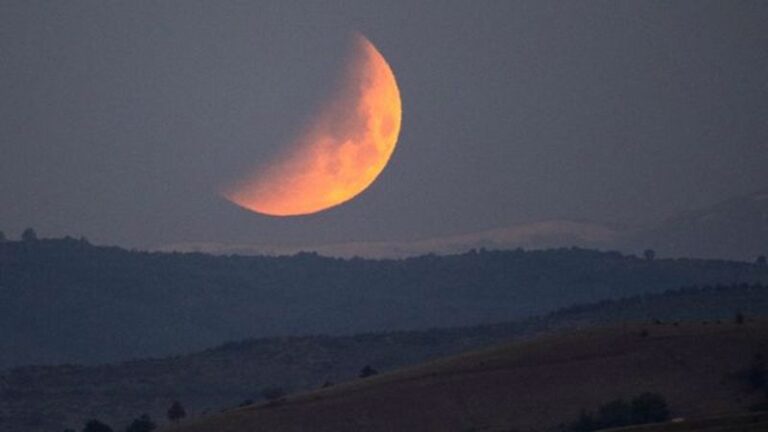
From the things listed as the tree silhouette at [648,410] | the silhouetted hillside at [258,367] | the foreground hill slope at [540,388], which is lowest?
the tree silhouette at [648,410]

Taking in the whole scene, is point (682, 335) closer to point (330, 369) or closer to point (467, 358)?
point (467, 358)

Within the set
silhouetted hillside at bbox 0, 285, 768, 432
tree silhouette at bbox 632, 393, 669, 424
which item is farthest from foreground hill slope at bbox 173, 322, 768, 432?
silhouetted hillside at bbox 0, 285, 768, 432

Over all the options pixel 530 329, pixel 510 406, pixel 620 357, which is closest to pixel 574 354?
pixel 620 357

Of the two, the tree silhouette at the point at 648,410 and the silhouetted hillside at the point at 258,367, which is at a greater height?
the silhouetted hillside at the point at 258,367

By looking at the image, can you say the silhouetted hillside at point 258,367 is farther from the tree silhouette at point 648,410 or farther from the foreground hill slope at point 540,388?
the tree silhouette at point 648,410

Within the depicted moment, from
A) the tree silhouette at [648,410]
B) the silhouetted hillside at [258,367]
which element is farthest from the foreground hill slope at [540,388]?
the silhouetted hillside at [258,367]

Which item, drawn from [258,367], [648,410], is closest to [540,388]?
[648,410]
